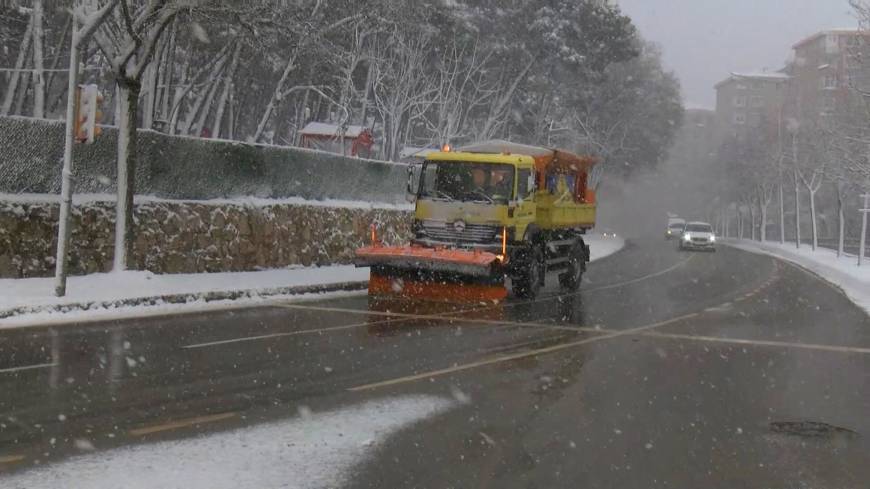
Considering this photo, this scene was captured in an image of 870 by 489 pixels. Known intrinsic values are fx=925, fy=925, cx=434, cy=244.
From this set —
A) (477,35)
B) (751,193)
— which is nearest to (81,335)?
(477,35)

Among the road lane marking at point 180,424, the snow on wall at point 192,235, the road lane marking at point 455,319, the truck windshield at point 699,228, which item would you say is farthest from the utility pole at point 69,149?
the truck windshield at point 699,228

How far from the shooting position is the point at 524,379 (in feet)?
35.1

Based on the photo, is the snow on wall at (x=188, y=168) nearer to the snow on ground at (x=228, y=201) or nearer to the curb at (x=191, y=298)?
the snow on ground at (x=228, y=201)

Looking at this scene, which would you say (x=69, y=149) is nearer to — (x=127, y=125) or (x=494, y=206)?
(x=127, y=125)

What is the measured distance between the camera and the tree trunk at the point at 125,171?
711 inches

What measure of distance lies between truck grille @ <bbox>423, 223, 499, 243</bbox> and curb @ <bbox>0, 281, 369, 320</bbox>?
9.38 feet

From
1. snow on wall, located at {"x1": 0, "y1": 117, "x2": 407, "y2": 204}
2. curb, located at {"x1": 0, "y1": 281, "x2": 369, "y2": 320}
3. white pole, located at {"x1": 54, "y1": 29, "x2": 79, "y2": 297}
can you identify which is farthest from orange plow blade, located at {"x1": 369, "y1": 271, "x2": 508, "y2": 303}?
white pole, located at {"x1": 54, "y1": 29, "x2": 79, "y2": 297}

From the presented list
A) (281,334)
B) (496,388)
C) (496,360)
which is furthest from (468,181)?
(496,388)

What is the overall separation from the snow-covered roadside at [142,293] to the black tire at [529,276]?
12.8 feet

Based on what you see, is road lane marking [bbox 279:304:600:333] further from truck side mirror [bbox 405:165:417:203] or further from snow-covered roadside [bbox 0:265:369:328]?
truck side mirror [bbox 405:165:417:203]

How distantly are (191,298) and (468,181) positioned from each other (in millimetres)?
6553

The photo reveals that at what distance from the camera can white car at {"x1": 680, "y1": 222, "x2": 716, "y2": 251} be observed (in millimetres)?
55094

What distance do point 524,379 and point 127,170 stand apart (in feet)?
34.8

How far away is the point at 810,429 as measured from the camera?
8633 mm
